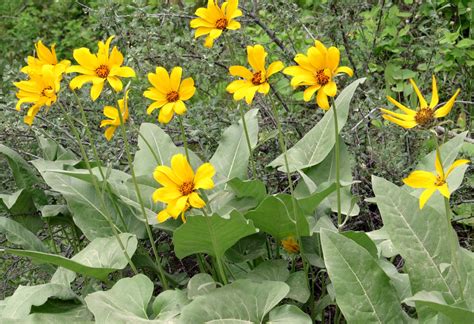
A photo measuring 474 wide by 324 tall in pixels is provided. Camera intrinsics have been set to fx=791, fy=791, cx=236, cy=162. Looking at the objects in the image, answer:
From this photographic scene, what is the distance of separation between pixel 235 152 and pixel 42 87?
2.54 ft

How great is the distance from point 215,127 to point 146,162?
0.47m

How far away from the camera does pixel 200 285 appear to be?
95.1 inches

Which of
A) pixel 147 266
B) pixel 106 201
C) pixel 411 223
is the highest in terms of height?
pixel 411 223

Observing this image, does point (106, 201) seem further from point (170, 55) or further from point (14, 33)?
point (14, 33)

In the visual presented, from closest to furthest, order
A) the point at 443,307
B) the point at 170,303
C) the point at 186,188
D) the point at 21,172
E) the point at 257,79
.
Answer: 1. the point at 443,307
2. the point at 186,188
3. the point at 257,79
4. the point at 170,303
5. the point at 21,172

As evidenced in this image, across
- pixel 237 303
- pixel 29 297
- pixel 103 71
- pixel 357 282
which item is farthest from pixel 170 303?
pixel 103 71

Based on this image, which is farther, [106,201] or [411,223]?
[106,201]

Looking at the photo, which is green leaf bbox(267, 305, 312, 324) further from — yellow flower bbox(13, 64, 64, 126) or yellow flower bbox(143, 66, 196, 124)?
yellow flower bbox(13, 64, 64, 126)

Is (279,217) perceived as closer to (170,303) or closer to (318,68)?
(170,303)

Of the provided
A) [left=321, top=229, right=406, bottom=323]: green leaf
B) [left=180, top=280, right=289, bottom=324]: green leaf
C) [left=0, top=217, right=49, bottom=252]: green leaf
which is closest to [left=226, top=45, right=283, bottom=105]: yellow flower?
[left=321, top=229, right=406, bottom=323]: green leaf

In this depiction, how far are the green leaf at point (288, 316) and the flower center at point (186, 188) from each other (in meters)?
0.49

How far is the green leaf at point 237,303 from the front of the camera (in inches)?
88.2

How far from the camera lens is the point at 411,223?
2367 mm

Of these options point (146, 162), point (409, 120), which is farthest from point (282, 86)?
point (409, 120)
